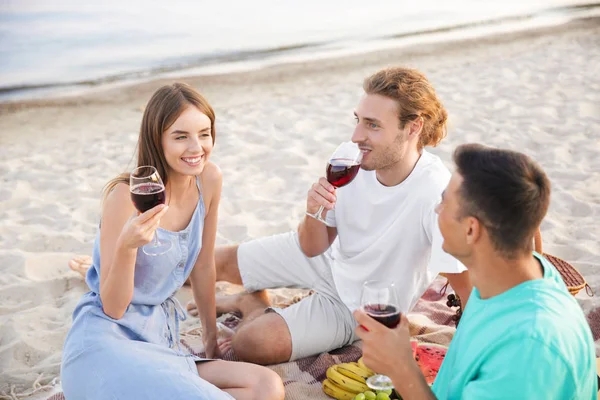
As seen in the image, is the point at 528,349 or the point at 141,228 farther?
the point at 141,228

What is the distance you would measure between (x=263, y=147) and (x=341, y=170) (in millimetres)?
4305

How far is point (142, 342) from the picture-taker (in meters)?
3.35

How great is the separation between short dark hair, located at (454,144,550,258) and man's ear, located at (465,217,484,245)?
18mm

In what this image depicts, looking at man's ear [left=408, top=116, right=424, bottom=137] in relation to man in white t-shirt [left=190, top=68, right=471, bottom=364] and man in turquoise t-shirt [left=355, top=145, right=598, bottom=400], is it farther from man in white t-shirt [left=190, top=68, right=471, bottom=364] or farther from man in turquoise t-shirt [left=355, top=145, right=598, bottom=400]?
man in turquoise t-shirt [left=355, top=145, right=598, bottom=400]

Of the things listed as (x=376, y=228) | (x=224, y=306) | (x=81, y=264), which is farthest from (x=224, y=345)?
(x=81, y=264)

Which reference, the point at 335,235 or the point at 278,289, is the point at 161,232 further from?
the point at 278,289

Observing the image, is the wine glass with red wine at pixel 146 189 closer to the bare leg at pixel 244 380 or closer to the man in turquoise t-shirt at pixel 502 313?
the bare leg at pixel 244 380

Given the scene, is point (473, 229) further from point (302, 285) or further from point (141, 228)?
point (302, 285)

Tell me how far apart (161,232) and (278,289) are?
5.55ft

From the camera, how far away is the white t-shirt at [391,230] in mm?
3801

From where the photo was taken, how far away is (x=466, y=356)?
2.29 metres

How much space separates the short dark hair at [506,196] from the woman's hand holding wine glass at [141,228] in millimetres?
1395

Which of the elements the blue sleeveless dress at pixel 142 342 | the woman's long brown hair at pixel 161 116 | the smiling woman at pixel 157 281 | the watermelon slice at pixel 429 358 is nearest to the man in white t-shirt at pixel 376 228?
the watermelon slice at pixel 429 358

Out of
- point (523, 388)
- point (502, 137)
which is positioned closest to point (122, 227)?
point (523, 388)
